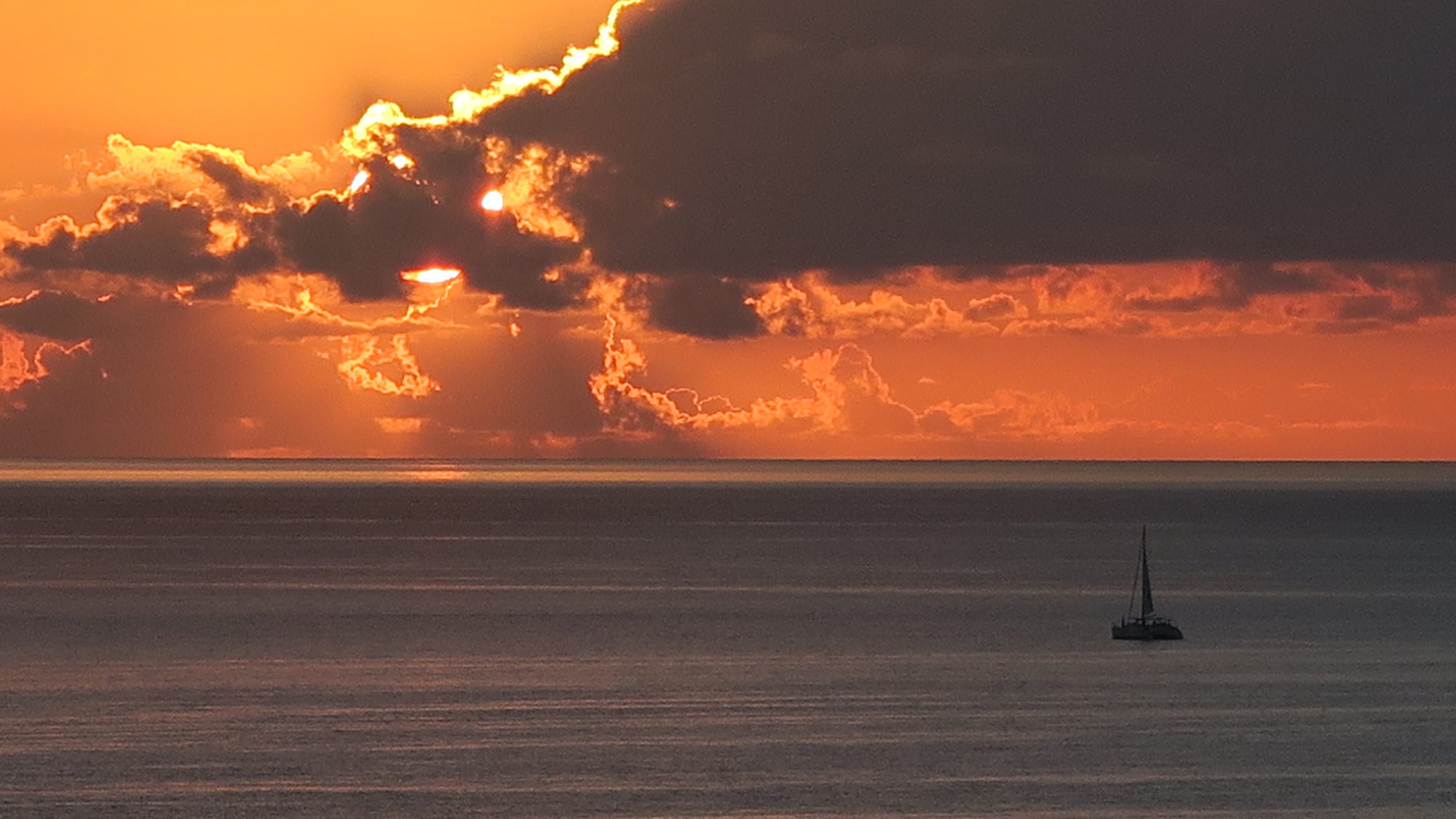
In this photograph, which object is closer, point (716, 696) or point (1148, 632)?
point (716, 696)

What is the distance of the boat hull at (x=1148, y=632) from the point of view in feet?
297

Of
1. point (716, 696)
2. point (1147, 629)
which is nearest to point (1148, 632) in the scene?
point (1147, 629)

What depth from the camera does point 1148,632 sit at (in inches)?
3561

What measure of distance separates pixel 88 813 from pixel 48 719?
611 inches

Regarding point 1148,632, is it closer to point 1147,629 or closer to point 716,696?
point 1147,629

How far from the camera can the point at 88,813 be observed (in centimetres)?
4931

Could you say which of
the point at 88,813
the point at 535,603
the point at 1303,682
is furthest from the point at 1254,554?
the point at 88,813

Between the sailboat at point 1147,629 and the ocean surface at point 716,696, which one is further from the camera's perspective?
the sailboat at point 1147,629

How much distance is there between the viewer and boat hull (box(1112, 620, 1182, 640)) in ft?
297

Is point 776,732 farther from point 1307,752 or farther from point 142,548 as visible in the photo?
point 142,548

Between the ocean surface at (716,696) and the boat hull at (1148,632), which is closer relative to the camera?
the ocean surface at (716,696)

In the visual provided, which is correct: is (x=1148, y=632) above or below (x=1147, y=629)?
below

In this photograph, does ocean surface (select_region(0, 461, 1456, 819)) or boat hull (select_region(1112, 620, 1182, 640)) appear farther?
boat hull (select_region(1112, 620, 1182, 640))

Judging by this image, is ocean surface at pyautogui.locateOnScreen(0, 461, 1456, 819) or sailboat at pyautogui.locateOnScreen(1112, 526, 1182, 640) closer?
ocean surface at pyautogui.locateOnScreen(0, 461, 1456, 819)
